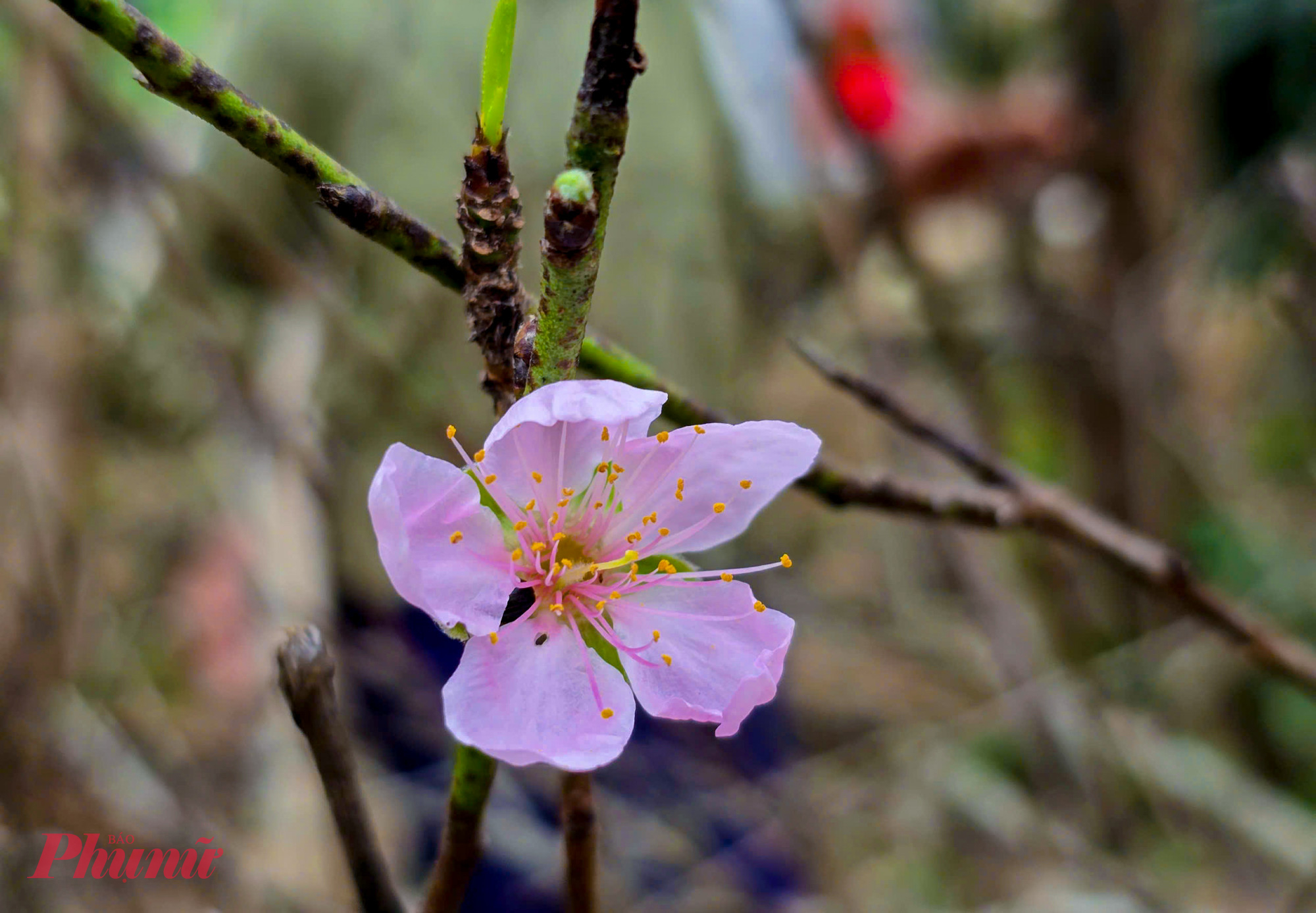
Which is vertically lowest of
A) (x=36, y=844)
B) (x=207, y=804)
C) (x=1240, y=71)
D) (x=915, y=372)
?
(x=207, y=804)

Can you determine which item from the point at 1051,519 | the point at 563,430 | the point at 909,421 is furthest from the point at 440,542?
the point at 1051,519

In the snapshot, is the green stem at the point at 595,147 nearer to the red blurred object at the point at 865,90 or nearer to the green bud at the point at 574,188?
the green bud at the point at 574,188

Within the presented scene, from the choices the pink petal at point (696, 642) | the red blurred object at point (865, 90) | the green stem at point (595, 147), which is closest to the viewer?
the green stem at point (595, 147)

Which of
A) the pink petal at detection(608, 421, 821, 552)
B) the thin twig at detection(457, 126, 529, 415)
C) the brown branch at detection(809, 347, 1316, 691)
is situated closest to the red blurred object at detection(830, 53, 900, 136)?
the brown branch at detection(809, 347, 1316, 691)

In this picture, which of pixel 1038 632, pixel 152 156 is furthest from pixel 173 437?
pixel 1038 632

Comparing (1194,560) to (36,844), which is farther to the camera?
(1194,560)

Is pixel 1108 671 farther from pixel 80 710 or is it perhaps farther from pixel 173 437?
pixel 173 437

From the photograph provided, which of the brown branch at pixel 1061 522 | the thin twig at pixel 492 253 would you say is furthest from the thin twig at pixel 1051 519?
the thin twig at pixel 492 253

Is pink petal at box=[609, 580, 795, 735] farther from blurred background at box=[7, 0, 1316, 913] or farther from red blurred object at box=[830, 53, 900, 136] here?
red blurred object at box=[830, 53, 900, 136]
